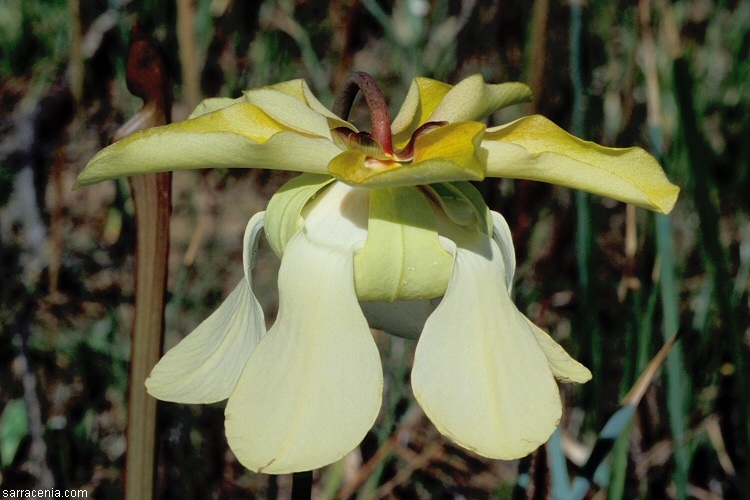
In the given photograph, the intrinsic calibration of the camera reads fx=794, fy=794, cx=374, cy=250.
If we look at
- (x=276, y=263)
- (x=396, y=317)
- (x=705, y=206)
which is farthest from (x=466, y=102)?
(x=276, y=263)

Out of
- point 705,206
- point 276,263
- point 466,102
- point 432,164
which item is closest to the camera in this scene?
point 432,164

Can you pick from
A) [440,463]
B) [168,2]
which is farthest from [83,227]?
[440,463]

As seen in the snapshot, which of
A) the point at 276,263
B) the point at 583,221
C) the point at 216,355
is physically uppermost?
the point at 216,355

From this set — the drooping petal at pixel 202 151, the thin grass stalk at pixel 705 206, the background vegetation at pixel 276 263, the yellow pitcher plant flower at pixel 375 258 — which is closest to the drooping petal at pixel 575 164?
the yellow pitcher plant flower at pixel 375 258

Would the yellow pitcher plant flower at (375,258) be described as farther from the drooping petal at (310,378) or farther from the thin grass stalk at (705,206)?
the thin grass stalk at (705,206)

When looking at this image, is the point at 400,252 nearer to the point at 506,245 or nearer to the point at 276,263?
the point at 506,245

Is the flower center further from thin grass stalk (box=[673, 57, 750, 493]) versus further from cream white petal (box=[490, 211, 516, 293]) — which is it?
thin grass stalk (box=[673, 57, 750, 493])

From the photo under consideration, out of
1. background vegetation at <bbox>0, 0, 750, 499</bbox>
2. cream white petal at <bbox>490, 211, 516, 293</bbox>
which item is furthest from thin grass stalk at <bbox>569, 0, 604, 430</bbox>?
cream white petal at <bbox>490, 211, 516, 293</bbox>
